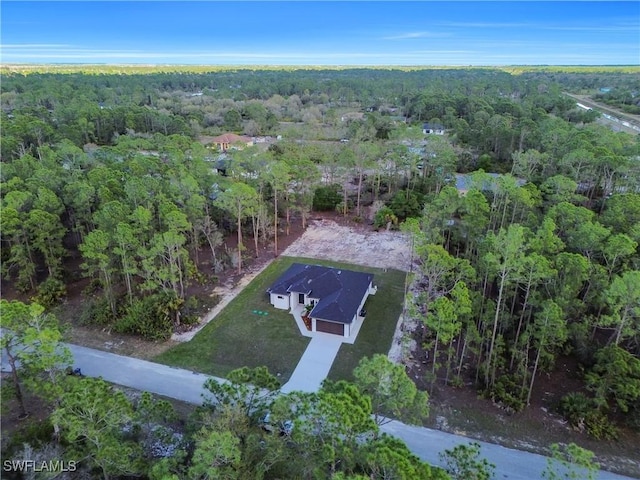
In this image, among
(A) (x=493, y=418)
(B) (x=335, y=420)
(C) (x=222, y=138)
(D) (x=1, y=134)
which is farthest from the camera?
(C) (x=222, y=138)

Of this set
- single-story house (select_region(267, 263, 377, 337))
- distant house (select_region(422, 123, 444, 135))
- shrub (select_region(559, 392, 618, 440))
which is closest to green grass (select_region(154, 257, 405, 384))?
single-story house (select_region(267, 263, 377, 337))

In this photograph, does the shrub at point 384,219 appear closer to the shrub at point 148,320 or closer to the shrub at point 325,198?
the shrub at point 325,198

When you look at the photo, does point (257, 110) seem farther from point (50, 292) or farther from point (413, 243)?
point (413, 243)

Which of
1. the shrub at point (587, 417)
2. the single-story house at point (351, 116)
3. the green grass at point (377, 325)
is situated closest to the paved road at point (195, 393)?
the shrub at point (587, 417)

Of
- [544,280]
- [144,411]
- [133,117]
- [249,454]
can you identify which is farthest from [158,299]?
[133,117]

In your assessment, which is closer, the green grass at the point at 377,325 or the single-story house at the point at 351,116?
the green grass at the point at 377,325

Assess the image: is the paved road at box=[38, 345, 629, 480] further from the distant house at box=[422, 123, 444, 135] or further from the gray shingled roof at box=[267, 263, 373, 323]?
the distant house at box=[422, 123, 444, 135]

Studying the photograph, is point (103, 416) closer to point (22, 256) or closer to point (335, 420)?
point (335, 420)
